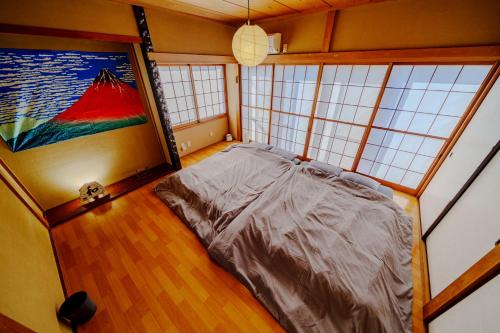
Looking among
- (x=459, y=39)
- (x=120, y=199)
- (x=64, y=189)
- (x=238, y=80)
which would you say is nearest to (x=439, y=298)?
(x=459, y=39)

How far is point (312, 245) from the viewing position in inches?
76.1

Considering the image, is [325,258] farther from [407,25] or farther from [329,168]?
[407,25]

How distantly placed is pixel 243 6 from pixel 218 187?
3.14 meters

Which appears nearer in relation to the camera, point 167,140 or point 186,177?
point 186,177

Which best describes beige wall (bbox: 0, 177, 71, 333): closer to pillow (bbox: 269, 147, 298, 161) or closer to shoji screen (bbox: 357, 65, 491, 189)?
pillow (bbox: 269, 147, 298, 161)

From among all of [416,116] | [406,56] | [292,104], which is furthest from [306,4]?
[416,116]

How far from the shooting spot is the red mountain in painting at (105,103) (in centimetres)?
287

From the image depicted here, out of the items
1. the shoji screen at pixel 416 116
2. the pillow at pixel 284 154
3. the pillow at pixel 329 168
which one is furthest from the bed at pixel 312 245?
the shoji screen at pixel 416 116

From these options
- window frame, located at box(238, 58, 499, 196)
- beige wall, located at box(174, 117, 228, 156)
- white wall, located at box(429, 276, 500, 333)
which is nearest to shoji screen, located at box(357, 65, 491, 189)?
window frame, located at box(238, 58, 499, 196)

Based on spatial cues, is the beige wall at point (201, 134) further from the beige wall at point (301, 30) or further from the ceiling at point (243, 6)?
the beige wall at point (301, 30)

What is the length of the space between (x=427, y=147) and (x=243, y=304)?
13.5 ft

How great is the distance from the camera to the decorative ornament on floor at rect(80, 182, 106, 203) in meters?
3.04

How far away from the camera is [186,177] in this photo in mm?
3168

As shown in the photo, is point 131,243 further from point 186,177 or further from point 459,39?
point 459,39
